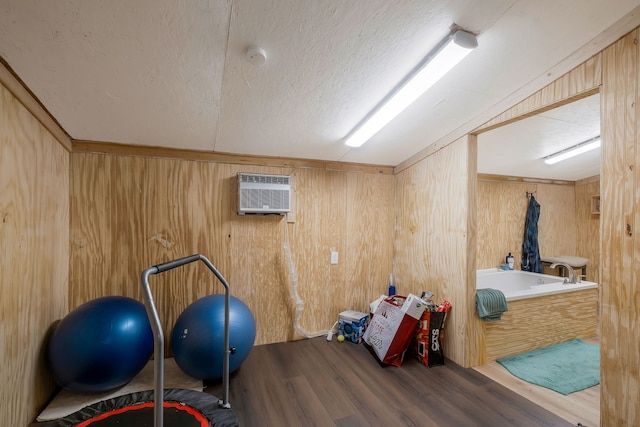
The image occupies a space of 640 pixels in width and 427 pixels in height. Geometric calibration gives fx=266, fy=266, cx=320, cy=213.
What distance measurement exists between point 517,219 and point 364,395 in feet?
12.5

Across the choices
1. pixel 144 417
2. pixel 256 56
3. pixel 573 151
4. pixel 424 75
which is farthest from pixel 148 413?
pixel 573 151

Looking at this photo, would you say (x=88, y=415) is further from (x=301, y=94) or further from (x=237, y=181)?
(x=301, y=94)

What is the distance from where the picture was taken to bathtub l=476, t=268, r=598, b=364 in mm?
2619

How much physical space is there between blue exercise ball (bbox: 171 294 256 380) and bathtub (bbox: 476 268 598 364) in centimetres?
222

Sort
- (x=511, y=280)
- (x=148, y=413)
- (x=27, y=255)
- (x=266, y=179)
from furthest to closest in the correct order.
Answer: (x=511, y=280), (x=266, y=179), (x=27, y=255), (x=148, y=413)

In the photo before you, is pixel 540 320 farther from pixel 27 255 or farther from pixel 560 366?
pixel 27 255

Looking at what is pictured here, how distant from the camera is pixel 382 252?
11.4 ft

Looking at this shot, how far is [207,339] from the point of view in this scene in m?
2.07

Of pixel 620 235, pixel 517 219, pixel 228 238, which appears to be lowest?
pixel 228 238

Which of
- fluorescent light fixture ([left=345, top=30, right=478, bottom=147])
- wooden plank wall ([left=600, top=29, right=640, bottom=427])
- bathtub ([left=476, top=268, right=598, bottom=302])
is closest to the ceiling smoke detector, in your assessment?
fluorescent light fixture ([left=345, top=30, right=478, bottom=147])

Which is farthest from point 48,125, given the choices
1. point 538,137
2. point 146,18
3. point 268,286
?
point 538,137

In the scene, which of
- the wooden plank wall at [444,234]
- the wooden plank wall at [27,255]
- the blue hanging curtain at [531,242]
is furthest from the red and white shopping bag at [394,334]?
the blue hanging curtain at [531,242]

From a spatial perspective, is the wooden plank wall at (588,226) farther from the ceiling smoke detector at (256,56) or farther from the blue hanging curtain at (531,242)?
the ceiling smoke detector at (256,56)

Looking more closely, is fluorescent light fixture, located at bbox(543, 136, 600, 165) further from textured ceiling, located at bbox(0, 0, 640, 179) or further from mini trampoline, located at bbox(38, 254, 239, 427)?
mini trampoline, located at bbox(38, 254, 239, 427)
